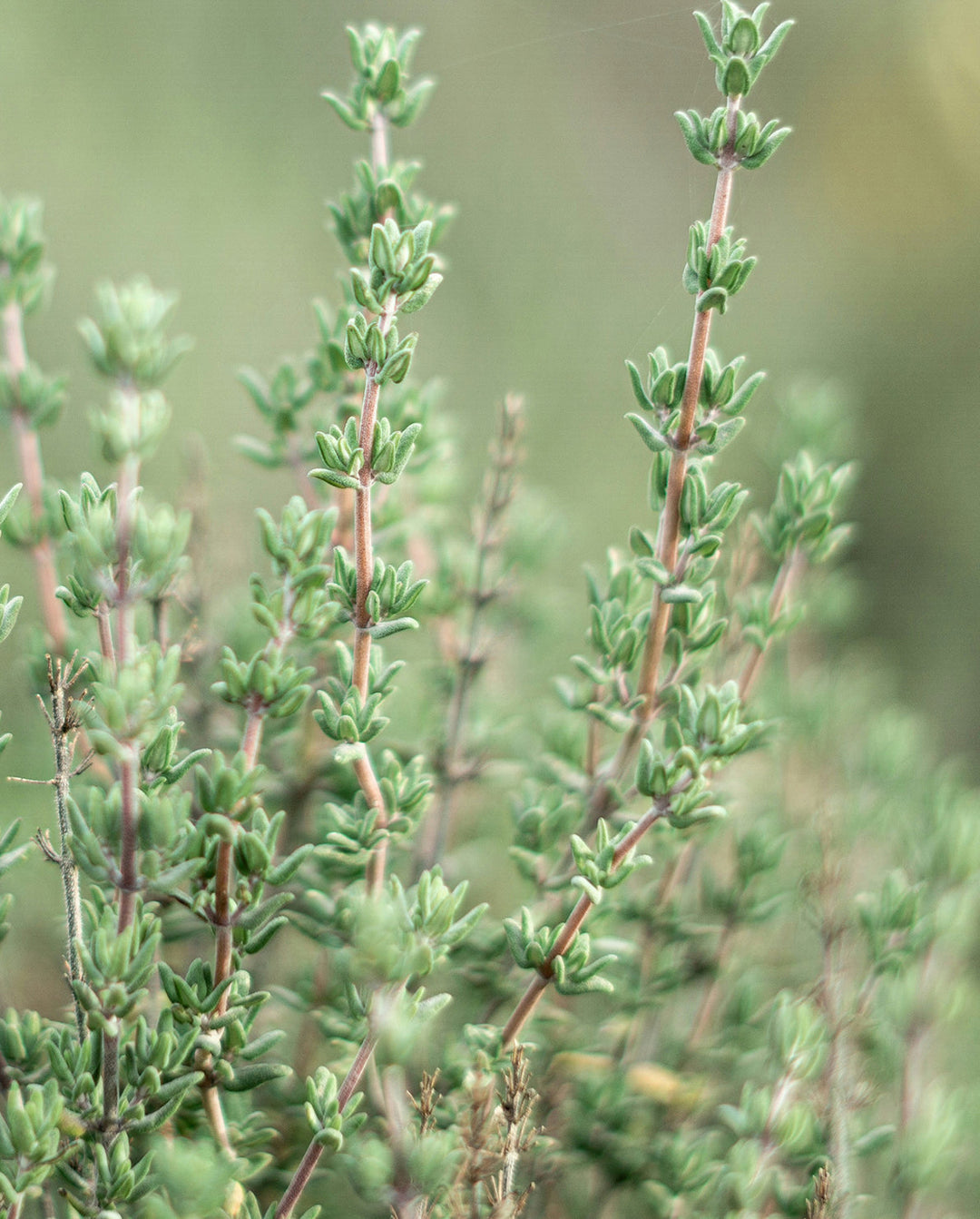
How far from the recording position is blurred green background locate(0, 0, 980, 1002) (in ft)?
5.78

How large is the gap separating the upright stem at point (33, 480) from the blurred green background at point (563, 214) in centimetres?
98

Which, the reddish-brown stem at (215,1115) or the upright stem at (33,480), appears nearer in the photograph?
the reddish-brown stem at (215,1115)

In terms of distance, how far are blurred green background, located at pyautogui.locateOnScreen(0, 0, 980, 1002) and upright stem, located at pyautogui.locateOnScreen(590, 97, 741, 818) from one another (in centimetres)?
102

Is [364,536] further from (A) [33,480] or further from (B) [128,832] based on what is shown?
(A) [33,480]

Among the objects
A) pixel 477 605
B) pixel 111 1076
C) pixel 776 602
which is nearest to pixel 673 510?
pixel 776 602

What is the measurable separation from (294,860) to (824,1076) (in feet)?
1.21

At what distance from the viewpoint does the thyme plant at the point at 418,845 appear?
46cm

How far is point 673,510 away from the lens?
54 cm

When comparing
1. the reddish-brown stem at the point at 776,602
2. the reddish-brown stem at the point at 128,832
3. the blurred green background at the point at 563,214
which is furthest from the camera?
the blurred green background at the point at 563,214

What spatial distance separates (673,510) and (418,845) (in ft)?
1.29

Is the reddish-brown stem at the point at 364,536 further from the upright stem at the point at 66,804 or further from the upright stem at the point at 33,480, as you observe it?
the upright stem at the point at 33,480

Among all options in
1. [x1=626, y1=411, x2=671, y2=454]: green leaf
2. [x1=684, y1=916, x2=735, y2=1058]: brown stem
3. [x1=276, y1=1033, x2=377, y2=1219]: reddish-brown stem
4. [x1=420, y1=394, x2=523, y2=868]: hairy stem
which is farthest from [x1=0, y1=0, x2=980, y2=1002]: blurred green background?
[x1=276, y1=1033, x2=377, y2=1219]: reddish-brown stem

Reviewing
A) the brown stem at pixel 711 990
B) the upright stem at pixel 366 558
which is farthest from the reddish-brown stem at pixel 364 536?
the brown stem at pixel 711 990

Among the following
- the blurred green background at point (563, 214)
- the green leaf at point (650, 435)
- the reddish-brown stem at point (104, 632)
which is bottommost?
the reddish-brown stem at point (104, 632)
